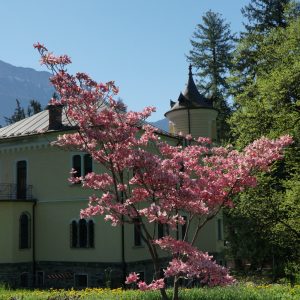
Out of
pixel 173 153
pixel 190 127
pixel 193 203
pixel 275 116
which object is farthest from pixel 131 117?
pixel 190 127

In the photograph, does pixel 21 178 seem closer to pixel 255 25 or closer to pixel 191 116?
pixel 191 116

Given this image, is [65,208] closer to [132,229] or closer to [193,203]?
[132,229]

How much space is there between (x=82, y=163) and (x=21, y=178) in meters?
4.17

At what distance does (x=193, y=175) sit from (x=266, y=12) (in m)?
29.9

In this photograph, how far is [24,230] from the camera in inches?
970

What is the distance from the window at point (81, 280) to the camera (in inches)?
906

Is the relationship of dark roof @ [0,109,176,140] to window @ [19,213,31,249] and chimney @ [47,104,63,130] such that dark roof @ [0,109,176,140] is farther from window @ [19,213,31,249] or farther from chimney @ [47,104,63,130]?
window @ [19,213,31,249]

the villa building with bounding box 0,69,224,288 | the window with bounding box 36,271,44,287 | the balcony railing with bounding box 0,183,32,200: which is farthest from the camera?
the balcony railing with bounding box 0,183,32,200

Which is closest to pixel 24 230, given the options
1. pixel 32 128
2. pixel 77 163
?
pixel 77 163

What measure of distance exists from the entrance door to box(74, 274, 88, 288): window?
17.8ft

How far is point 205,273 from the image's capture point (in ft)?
29.5

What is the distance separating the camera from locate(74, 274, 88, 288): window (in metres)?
23.0

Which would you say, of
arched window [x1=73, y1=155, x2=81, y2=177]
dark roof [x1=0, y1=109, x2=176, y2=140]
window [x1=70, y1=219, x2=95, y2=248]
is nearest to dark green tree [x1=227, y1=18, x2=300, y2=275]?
dark roof [x1=0, y1=109, x2=176, y2=140]

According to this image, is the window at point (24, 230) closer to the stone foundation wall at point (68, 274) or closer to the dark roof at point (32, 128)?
the stone foundation wall at point (68, 274)
